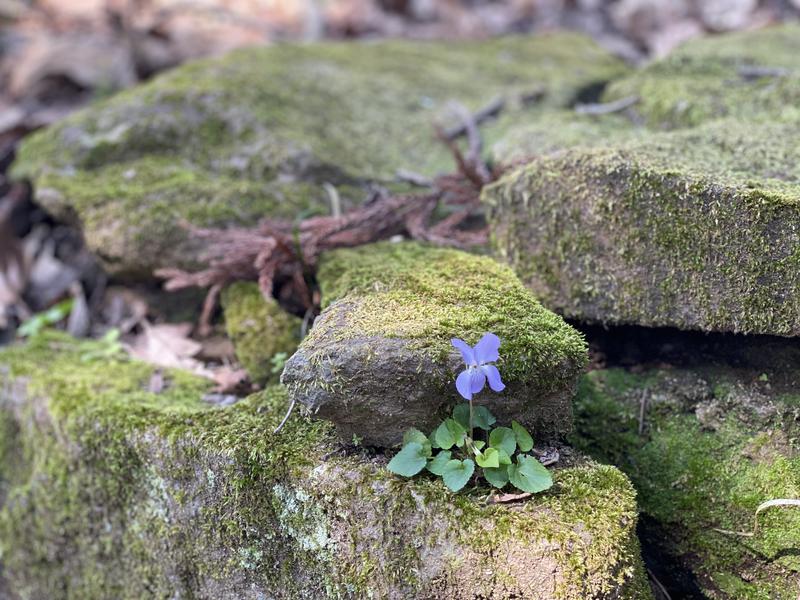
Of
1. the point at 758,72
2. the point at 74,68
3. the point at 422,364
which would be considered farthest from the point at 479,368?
the point at 74,68

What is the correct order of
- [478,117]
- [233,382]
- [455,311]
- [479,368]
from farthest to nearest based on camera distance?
[478,117] < [233,382] < [455,311] < [479,368]

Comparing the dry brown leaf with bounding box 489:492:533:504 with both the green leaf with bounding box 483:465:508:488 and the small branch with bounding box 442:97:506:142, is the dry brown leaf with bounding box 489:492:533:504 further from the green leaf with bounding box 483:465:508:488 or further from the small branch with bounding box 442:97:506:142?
the small branch with bounding box 442:97:506:142

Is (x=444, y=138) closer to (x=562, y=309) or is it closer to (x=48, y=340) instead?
(x=562, y=309)

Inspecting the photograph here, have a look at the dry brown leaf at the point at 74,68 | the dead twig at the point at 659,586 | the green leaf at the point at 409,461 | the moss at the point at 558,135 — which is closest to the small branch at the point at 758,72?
the moss at the point at 558,135

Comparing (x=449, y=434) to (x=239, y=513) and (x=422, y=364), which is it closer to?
(x=422, y=364)

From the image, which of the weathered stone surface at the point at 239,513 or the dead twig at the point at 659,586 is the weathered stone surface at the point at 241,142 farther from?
the dead twig at the point at 659,586

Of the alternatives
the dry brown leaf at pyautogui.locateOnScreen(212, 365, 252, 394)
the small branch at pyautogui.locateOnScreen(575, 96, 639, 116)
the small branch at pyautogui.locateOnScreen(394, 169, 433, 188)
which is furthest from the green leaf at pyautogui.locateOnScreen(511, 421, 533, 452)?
the small branch at pyautogui.locateOnScreen(575, 96, 639, 116)
